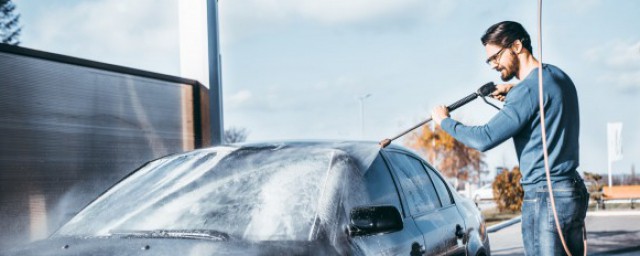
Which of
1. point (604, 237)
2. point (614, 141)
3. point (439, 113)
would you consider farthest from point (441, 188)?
point (614, 141)

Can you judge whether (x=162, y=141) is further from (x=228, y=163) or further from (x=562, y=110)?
(x=562, y=110)

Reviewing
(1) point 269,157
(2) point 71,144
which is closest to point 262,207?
(1) point 269,157

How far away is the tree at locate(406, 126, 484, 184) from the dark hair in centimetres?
3389

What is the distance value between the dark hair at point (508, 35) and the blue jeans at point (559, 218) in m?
0.72

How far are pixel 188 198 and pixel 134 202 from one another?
327 millimetres

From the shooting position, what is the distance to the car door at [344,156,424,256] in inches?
130

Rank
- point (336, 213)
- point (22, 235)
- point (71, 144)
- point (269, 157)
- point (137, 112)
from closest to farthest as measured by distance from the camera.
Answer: point (336, 213) → point (269, 157) → point (22, 235) → point (71, 144) → point (137, 112)

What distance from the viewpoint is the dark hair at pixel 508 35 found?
3.63m

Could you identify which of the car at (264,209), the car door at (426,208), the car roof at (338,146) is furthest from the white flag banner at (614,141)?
the car roof at (338,146)

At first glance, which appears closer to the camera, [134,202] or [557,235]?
[557,235]

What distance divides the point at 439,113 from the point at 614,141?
87.3ft

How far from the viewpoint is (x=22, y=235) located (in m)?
5.30

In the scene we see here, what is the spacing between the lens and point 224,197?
3451mm

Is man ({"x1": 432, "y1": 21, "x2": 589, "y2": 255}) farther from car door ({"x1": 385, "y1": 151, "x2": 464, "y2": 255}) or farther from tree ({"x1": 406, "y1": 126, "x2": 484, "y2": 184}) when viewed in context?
tree ({"x1": 406, "y1": 126, "x2": 484, "y2": 184})
